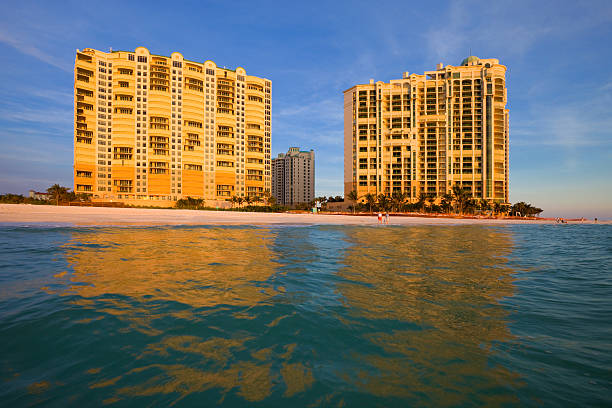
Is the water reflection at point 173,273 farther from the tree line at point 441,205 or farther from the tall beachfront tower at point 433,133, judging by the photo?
the tall beachfront tower at point 433,133

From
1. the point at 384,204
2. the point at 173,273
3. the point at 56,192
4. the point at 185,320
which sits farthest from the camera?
the point at 384,204

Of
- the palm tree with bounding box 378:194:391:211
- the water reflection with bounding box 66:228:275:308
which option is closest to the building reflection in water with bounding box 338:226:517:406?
the water reflection with bounding box 66:228:275:308

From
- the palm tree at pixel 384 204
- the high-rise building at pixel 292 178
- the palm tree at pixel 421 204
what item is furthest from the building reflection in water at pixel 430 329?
the high-rise building at pixel 292 178

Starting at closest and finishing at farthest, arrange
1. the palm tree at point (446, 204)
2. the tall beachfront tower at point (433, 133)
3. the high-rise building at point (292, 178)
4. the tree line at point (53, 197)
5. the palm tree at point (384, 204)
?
the tree line at point (53, 197) < the palm tree at point (384, 204) < the palm tree at point (446, 204) < the tall beachfront tower at point (433, 133) < the high-rise building at point (292, 178)

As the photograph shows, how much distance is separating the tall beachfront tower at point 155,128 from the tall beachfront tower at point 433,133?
54.1 metres

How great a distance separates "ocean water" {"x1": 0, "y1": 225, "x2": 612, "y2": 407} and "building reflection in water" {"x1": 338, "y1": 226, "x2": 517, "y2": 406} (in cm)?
3

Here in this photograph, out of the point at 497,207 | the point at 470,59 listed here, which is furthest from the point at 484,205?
the point at 470,59

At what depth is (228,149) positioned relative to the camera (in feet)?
348

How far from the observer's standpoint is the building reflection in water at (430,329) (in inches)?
146

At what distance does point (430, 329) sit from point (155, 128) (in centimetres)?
11052

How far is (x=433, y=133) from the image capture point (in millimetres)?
117062

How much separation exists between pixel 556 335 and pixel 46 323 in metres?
10.1

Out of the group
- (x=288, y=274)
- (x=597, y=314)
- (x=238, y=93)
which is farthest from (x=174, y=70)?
(x=597, y=314)

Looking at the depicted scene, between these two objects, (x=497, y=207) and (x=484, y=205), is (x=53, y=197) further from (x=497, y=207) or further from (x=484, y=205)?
(x=497, y=207)
